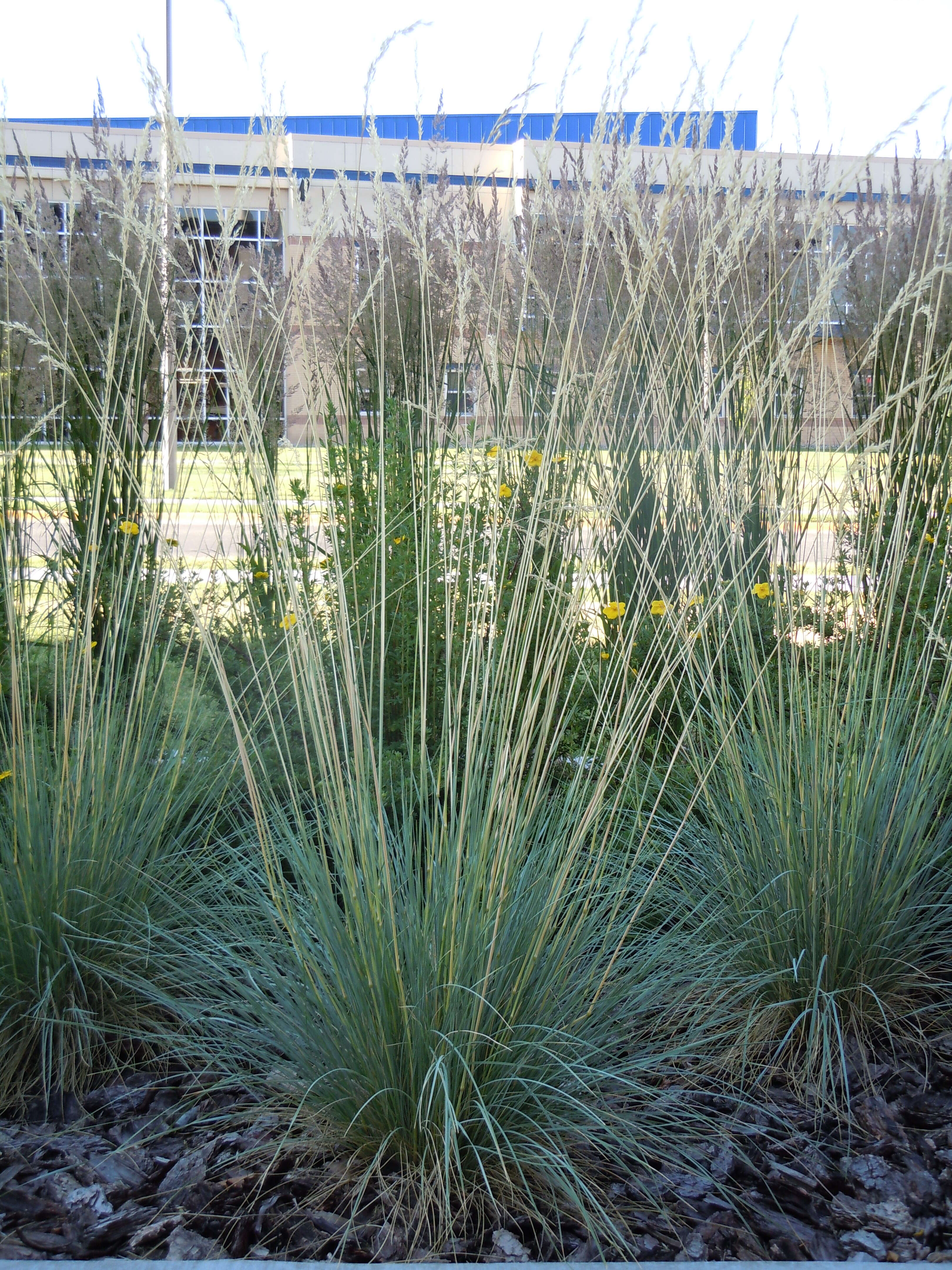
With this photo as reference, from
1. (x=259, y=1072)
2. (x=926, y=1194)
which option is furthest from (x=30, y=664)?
(x=926, y=1194)

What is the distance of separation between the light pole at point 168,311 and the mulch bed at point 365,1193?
1.27 m

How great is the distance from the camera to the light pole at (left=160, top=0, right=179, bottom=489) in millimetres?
1612

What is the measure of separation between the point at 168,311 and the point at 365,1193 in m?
1.49

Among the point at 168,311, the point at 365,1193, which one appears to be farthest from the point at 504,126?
the point at 365,1193

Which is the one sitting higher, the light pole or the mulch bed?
the light pole

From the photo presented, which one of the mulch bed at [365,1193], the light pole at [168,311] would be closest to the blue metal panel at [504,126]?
the light pole at [168,311]

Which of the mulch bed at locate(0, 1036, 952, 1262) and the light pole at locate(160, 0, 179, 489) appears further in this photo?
the light pole at locate(160, 0, 179, 489)

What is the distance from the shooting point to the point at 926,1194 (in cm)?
136

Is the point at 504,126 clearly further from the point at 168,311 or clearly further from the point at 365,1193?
the point at 365,1193

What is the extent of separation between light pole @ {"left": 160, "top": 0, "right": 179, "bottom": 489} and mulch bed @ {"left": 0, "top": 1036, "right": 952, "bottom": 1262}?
1274mm

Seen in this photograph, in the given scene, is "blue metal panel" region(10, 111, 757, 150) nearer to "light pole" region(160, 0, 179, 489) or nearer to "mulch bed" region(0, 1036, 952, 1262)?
"light pole" region(160, 0, 179, 489)

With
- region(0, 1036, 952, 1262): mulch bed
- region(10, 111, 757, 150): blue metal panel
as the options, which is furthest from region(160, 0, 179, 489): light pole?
region(0, 1036, 952, 1262): mulch bed

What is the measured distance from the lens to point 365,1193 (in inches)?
51.6

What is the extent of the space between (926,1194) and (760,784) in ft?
2.58
